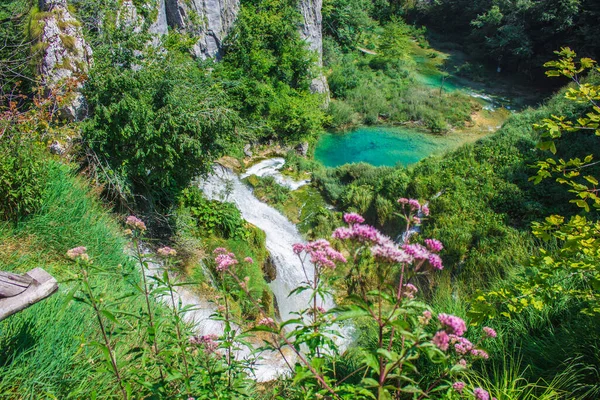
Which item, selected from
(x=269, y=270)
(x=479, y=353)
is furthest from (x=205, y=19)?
(x=479, y=353)

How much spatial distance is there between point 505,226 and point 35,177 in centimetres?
858

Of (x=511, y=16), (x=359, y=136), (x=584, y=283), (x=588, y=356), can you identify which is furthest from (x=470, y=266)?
(x=511, y=16)

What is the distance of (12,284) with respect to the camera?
219cm

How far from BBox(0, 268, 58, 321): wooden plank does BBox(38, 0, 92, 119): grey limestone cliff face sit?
19.0 ft

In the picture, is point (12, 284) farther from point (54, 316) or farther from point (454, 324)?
point (454, 324)

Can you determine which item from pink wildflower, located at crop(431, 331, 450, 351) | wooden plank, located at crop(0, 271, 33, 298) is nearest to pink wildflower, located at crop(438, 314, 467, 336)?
pink wildflower, located at crop(431, 331, 450, 351)

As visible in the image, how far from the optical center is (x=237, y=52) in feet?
51.8

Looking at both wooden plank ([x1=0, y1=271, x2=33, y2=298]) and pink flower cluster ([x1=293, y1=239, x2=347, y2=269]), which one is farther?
wooden plank ([x1=0, y1=271, x2=33, y2=298])

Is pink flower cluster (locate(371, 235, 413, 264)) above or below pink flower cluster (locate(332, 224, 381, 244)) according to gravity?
below

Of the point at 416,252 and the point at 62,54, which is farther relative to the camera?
the point at 62,54

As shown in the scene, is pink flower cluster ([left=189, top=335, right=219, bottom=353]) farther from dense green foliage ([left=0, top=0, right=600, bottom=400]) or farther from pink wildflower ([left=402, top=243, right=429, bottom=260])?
pink wildflower ([left=402, top=243, right=429, bottom=260])

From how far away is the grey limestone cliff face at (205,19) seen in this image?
14.6 meters

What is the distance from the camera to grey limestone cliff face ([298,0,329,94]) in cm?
1884

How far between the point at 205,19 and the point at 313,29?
21.7ft
